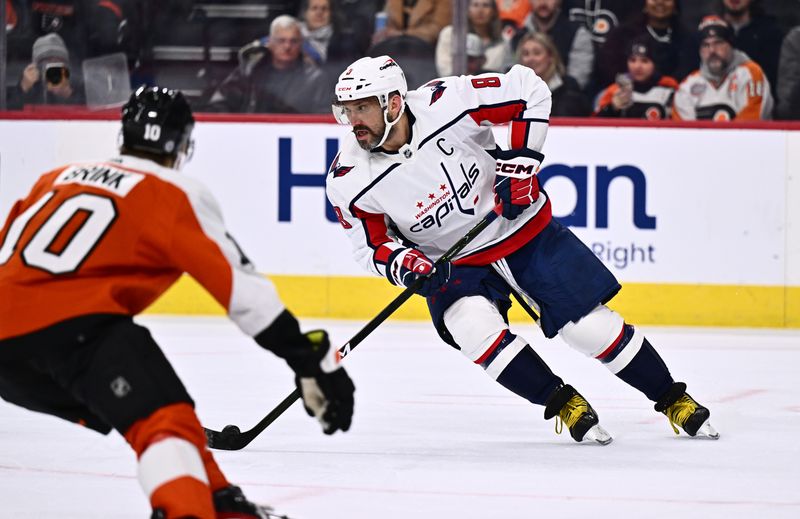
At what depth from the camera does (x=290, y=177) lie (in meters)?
6.19

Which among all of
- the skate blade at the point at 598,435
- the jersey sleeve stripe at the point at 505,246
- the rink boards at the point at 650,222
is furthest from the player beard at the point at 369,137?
the rink boards at the point at 650,222

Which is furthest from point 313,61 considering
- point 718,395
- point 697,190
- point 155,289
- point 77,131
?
point 155,289

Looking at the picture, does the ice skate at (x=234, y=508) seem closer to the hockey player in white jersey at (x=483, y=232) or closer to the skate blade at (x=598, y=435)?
the hockey player in white jersey at (x=483, y=232)

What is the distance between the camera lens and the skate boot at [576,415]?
135 inches

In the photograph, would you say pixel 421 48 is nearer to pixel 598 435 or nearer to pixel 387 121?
pixel 387 121

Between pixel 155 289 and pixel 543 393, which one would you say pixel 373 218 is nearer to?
pixel 543 393

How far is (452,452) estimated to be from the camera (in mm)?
3338

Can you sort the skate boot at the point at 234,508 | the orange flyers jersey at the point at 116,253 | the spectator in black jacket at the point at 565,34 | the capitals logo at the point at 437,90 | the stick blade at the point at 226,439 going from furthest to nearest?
the spectator in black jacket at the point at 565,34 < the capitals logo at the point at 437,90 < the stick blade at the point at 226,439 < the skate boot at the point at 234,508 < the orange flyers jersey at the point at 116,253

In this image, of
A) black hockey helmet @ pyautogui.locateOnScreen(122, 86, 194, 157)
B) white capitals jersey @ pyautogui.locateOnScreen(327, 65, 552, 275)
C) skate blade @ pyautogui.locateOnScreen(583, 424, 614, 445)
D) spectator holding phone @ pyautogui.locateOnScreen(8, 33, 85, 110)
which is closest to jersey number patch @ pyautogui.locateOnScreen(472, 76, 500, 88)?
white capitals jersey @ pyautogui.locateOnScreen(327, 65, 552, 275)

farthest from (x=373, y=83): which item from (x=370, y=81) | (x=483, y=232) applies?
(x=483, y=232)

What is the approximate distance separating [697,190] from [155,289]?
4.15 metres

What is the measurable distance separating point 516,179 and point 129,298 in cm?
160

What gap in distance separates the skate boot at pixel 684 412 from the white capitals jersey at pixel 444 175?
55cm

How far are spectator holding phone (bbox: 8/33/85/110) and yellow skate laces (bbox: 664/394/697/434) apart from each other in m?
3.79
